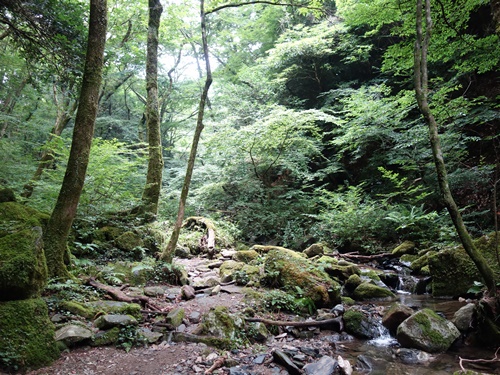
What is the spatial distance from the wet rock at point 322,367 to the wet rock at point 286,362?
160mm

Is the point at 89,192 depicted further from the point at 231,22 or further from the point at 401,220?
the point at 231,22

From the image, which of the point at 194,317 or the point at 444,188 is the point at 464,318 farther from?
the point at 194,317

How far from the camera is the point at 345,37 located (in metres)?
15.2

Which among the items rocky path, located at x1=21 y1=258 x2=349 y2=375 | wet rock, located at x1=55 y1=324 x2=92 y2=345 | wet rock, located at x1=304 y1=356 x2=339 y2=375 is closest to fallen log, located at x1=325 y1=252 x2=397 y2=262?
rocky path, located at x1=21 y1=258 x2=349 y2=375

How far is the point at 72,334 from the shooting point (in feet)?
12.0

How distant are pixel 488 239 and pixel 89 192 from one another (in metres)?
10.1

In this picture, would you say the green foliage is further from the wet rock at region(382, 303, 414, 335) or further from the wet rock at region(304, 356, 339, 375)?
the wet rock at region(304, 356, 339, 375)

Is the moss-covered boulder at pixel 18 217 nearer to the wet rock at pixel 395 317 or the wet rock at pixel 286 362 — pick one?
the wet rock at pixel 286 362

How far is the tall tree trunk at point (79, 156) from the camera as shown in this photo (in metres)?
4.88

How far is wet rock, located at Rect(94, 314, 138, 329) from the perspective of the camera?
406 centimetres

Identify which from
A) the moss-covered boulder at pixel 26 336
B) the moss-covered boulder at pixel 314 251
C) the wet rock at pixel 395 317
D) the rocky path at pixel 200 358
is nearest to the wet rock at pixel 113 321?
the rocky path at pixel 200 358

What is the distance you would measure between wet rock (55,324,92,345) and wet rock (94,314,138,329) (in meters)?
0.23

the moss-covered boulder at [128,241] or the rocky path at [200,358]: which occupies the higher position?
the moss-covered boulder at [128,241]

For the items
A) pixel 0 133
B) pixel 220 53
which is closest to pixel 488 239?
pixel 0 133
